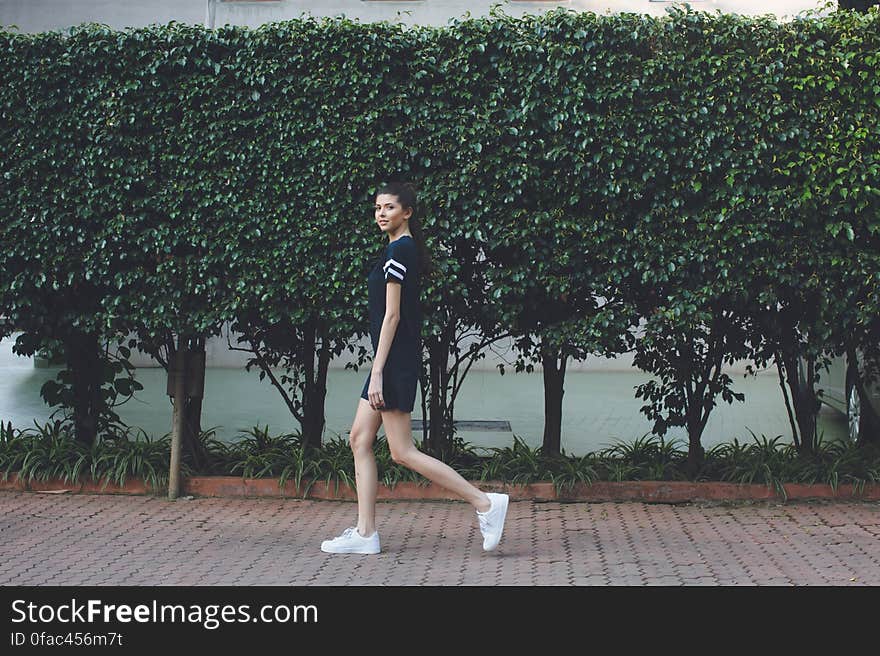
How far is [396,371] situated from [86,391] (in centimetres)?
372

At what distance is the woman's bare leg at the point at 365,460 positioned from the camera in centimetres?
639

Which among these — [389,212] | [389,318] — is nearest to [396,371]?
[389,318]

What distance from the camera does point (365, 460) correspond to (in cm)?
645

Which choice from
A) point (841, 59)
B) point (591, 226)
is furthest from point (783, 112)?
point (591, 226)

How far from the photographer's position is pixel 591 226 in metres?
7.68

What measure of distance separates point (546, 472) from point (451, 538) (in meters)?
1.45

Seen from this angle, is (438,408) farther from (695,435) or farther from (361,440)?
(361,440)

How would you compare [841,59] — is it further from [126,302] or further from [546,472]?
[126,302]

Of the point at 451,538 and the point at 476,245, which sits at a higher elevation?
the point at 476,245

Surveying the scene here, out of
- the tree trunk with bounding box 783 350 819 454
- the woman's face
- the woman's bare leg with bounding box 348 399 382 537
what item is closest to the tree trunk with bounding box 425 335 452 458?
the woman's bare leg with bounding box 348 399 382 537

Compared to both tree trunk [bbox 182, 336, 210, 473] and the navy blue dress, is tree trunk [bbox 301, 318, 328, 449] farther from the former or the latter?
the navy blue dress

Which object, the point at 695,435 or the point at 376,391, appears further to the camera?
the point at 695,435

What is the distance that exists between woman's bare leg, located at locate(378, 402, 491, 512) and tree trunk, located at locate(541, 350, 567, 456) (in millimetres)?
2285

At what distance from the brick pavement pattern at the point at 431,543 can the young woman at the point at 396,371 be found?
27cm
